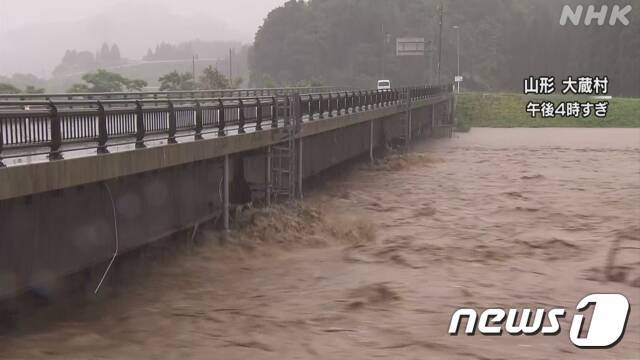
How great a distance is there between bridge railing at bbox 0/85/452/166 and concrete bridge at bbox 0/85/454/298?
0.08 feet

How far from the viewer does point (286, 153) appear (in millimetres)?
21031

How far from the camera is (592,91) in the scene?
→ 80.6 feet

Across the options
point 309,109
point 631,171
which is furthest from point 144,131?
point 631,171

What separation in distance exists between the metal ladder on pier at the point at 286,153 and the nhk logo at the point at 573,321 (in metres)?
9.55

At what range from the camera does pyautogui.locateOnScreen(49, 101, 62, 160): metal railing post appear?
34.7 ft

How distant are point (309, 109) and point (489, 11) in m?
110

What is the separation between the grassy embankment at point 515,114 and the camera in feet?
237

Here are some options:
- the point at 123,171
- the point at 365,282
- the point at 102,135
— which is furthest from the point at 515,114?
the point at 102,135

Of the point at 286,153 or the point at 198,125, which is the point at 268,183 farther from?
the point at 198,125

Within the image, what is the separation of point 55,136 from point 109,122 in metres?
2.11

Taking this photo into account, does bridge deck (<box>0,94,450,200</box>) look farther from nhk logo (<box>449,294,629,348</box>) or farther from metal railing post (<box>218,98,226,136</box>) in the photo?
nhk logo (<box>449,294,629,348</box>)

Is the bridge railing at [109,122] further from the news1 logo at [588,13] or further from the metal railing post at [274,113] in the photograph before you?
the news1 logo at [588,13]

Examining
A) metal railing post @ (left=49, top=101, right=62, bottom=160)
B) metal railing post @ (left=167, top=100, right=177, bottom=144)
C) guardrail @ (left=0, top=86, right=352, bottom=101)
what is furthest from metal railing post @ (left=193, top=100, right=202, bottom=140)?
metal railing post @ (left=49, top=101, right=62, bottom=160)

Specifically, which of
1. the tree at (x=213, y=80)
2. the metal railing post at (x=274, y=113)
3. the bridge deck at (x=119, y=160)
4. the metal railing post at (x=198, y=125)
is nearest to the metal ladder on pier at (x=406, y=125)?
the tree at (x=213, y=80)
